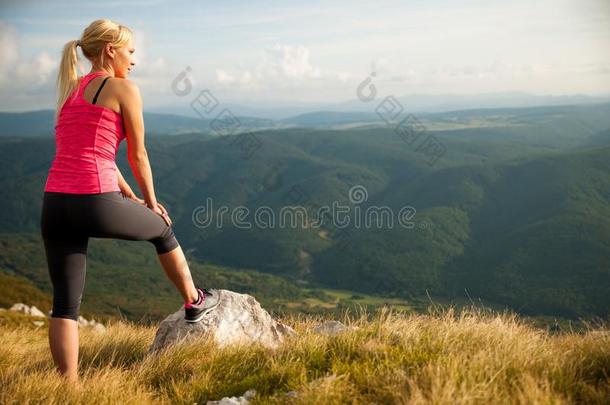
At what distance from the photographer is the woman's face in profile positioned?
372 centimetres

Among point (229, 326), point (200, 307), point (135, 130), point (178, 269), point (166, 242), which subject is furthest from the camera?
point (229, 326)

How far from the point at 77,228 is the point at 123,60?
126 centimetres

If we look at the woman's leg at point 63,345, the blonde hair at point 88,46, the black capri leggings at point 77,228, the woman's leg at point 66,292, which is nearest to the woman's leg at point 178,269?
the black capri leggings at point 77,228

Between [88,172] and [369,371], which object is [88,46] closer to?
[88,172]

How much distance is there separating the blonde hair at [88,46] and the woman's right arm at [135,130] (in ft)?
1.30

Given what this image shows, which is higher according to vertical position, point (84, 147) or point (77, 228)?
point (84, 147)

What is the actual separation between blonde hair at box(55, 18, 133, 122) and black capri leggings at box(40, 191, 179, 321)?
68 cm

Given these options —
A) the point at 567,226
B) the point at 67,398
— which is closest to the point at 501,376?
the point at 67,398

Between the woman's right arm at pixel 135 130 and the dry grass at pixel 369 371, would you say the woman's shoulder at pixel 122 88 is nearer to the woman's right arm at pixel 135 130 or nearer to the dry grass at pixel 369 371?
the woman's right arm at pixel 135 130

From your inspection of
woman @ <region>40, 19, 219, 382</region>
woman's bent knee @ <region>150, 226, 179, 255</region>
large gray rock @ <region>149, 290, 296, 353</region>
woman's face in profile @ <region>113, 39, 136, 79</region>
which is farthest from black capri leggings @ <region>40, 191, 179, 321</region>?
large gray rock @ <region>149, 290, 296, 353</region>

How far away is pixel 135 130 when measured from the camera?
3598mm

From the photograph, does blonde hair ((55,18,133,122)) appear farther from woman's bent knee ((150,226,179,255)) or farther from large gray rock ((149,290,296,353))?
large gray rock ((149,290,296,353))

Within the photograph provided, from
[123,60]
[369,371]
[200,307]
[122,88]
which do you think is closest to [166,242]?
[200,307]

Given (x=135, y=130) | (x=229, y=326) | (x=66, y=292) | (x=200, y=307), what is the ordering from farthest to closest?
(x=229, y=326), (x=200, y=307), (x=66, y=292), (x=135, y=130)
